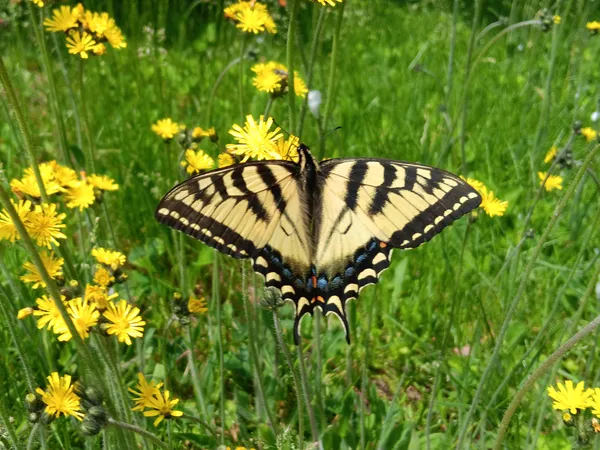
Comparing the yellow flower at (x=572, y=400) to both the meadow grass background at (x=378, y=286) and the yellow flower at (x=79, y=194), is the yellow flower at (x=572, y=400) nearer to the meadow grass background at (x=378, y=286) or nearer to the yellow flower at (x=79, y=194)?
the meadow grass background at (x=378, y=286)

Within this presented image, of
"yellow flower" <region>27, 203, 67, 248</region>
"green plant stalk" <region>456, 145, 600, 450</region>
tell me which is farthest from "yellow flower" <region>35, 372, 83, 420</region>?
"green plant stalk" <region>456, 145, 600, 450</region>

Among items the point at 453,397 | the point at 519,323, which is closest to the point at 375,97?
the point at 519,323

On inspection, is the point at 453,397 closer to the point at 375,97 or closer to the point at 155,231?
the point at 155,231

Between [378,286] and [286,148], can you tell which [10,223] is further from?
[378,286]

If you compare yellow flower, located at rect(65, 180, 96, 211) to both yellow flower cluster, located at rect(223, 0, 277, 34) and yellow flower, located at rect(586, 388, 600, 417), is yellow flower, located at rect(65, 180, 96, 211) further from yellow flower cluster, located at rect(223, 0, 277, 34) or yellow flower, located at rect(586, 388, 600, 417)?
yellow flower, located at rect(586, 388, 600, 417)

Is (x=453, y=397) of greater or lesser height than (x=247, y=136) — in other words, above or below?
below

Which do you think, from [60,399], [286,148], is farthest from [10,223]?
[286,148]

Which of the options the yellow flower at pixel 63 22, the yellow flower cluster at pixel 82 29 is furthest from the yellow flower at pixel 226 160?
the yellow flower at pixel 63 22
